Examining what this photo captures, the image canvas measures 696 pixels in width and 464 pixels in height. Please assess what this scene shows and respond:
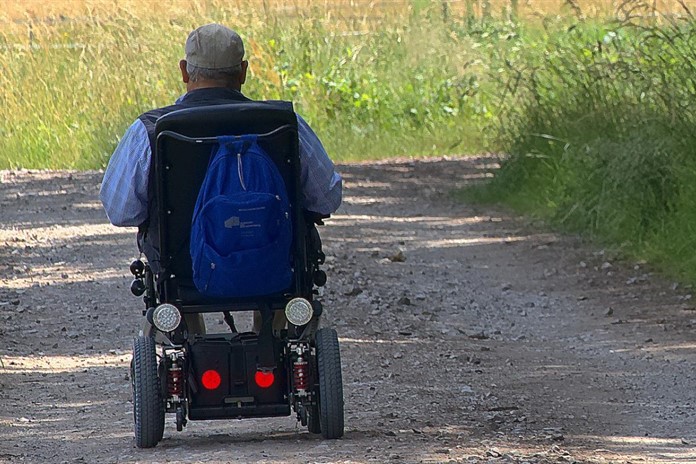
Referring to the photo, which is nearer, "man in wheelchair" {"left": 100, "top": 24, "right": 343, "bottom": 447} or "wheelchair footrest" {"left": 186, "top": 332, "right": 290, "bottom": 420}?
"man in wheelchair" {"left": 100, "top": 24, "right": 343, "bottom": 447}

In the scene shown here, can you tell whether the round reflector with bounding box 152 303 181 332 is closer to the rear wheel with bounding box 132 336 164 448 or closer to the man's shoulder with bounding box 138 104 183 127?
the rear wheel with bounding box 132 336 164 448

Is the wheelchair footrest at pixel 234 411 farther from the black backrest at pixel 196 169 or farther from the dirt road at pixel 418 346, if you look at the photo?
the black backrest at pixel 196 169

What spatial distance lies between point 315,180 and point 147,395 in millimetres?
958

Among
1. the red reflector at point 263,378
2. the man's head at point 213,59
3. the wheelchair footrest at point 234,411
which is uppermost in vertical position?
the man's head at point 213,59

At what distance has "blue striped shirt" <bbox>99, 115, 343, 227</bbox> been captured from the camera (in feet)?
17.4

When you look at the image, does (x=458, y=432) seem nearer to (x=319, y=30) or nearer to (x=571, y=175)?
(x=571, y=175)

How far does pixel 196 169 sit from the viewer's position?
207 inches

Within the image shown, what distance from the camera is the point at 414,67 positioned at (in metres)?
18.2

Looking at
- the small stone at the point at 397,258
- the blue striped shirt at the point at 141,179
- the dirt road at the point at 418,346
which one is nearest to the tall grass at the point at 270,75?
the dirt road at the point at 418,346

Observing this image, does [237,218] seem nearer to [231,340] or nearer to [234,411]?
[231,340]

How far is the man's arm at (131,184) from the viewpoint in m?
5.29

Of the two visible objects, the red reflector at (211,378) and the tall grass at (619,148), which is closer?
the red reflector at (211,378)

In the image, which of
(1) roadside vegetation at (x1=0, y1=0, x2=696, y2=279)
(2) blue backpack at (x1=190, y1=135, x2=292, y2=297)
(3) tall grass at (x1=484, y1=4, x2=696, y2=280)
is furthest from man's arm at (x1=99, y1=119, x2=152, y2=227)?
(1) roadside vegetation at (x1=0, y1=0, x2=696, y2=279)

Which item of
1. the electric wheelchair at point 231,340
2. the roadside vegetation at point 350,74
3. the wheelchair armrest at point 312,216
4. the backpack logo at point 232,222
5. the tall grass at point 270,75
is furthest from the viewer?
the tall grass at point 270,75
